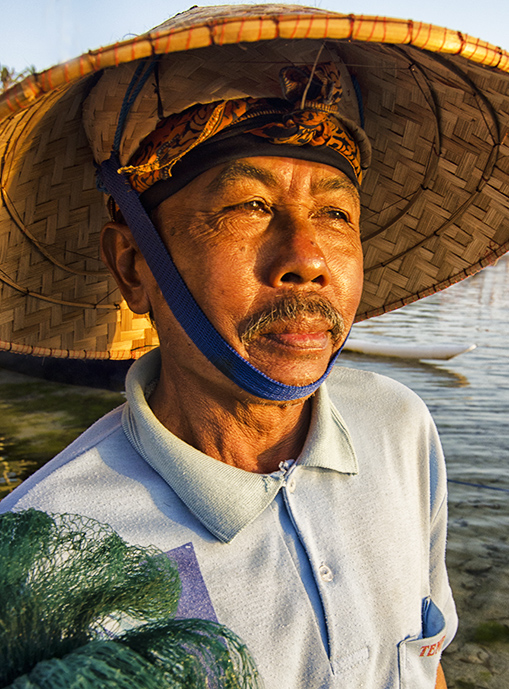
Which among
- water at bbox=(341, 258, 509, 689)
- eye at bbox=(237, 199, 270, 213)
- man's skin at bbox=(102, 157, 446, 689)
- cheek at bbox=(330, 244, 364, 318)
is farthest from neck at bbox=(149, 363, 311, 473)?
water at bbox=(341, 258, 509, 689)

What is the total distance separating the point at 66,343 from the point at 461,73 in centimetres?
140

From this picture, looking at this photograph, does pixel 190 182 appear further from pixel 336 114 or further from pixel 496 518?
pixel 496 518

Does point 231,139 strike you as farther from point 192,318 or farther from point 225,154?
point 192,318

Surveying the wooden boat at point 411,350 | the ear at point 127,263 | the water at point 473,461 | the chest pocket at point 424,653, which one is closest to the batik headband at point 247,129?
the ear at point 127,263

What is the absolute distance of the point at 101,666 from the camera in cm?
63

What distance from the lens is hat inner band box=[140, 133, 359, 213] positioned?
4.27ft

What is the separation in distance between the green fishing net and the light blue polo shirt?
0.93 ft

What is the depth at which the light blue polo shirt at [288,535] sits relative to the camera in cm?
117

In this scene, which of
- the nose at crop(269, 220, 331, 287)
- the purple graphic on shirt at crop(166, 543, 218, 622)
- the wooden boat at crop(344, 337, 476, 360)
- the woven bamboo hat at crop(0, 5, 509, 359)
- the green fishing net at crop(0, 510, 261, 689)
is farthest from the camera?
the wooden boat at crop(344, 337, 476, 360)

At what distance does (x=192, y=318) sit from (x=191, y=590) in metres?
0.57

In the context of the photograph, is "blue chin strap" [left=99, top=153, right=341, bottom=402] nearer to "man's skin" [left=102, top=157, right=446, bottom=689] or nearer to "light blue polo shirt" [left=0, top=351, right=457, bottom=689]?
"man's skin" [left=102, top=157, right=446, bottom=689]

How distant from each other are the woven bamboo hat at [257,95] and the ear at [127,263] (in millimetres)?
211

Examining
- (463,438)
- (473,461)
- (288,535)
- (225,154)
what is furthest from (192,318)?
(463,438)

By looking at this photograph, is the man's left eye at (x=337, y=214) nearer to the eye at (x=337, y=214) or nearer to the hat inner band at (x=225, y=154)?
the eye at (x=337, y=214)
